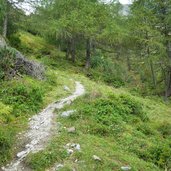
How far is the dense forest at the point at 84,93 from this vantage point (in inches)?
478

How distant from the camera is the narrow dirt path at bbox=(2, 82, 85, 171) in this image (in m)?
11.6

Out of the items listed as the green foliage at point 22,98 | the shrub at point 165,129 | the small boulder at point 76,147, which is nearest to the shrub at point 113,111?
the shrub at point 165,129

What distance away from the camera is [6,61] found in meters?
20.5

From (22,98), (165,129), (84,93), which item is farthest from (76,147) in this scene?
(84,93)

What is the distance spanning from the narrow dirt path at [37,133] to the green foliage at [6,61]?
144 inches

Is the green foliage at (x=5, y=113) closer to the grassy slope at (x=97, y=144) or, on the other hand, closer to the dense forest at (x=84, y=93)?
the dense forest at (x=84, y=93)

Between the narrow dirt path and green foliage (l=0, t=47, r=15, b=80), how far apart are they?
3650 millimetres

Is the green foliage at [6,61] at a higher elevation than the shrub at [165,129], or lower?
higher

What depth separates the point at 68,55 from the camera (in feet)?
138

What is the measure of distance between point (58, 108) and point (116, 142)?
13.8ft

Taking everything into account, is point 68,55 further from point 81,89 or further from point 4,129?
point 4,129

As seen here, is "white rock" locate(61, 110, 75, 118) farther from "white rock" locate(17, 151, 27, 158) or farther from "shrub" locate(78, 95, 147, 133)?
"white rock" locate(17, 151, 27, 158)

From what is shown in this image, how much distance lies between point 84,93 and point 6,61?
5080 millimetres

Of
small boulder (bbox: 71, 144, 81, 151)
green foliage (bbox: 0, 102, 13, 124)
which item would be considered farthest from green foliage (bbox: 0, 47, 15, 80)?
small boulder (bbox: 71, 144, 81, 151)
